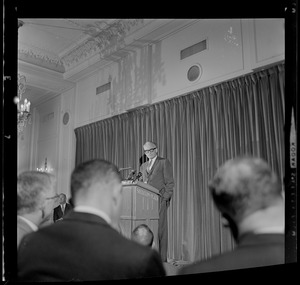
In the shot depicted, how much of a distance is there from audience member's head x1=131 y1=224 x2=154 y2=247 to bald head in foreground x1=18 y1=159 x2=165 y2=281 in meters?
0.26

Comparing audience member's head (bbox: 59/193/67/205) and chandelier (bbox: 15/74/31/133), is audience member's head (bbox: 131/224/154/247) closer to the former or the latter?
audience member's head (bbox: 59/193/67/205)

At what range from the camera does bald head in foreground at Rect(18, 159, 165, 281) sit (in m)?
1.64

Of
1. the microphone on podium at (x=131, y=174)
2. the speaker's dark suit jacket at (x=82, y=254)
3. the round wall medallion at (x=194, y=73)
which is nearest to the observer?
the speaker's dark suit jacket at (x=82, y=254)

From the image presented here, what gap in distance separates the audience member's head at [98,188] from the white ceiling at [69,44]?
55 cm

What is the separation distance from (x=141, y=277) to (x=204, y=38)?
1.46m

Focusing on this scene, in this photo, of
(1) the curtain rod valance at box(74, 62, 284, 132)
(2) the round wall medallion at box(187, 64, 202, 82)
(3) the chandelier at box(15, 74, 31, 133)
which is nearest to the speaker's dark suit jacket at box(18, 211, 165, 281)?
(3) the chandelier at box(15, 74, 31, 133)

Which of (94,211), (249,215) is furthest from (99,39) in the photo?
(249,215)

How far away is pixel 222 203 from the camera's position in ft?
6.01

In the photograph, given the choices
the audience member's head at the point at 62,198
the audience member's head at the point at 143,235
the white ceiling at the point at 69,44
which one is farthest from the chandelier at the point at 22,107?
the audience member's head at the point at 143,235

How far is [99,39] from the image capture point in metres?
2.13

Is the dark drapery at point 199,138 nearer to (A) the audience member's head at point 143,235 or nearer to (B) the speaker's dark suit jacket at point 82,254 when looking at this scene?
(A) the audience member's head at point 143,235

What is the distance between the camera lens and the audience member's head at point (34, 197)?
5.92ft

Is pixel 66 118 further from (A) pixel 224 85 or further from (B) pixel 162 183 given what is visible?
(A) pixel 224 85
